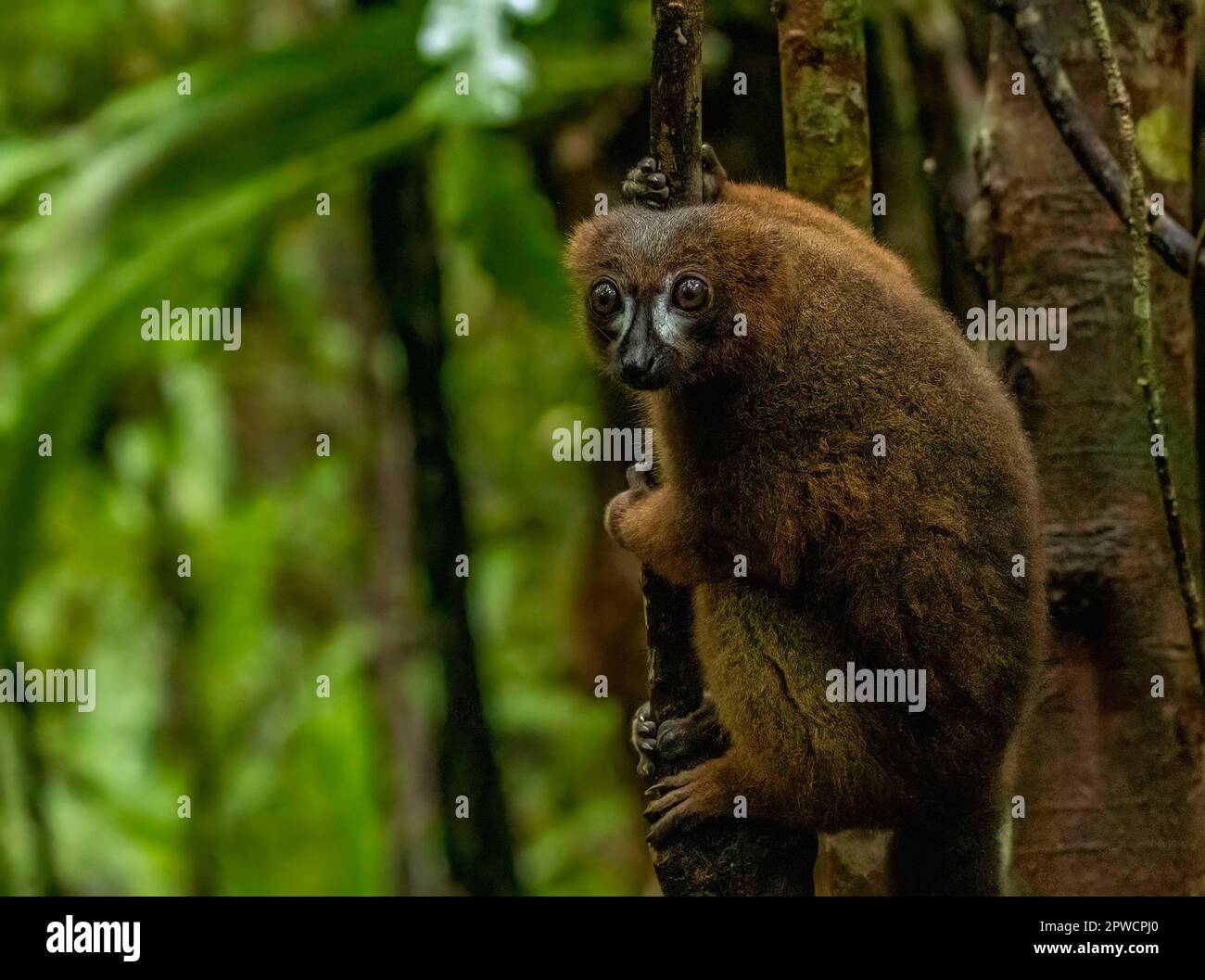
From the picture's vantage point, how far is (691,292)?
142 inches

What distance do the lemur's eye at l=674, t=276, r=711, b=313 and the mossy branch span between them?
104 cm

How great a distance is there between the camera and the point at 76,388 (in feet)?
16.5

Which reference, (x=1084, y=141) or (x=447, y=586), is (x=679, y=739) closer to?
(x=447, y=586)

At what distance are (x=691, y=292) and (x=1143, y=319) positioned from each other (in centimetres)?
108

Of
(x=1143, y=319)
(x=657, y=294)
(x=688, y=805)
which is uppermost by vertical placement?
(x=657, y=294)

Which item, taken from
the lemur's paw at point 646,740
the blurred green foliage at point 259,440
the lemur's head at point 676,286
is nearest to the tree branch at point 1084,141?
the lemur's head at point 676,286

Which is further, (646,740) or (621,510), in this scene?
(621,510)

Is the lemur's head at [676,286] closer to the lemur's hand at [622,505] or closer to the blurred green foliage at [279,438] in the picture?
the lemur's hand at [622,505]

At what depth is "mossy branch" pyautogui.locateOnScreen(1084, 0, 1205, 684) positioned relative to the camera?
3.34 m

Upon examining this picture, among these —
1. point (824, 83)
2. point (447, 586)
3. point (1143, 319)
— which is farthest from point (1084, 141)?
point (447, 586)

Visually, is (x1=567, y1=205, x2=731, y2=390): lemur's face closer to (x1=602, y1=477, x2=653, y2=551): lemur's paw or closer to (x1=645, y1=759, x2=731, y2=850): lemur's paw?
(x1=602, y1=477, x2=653, y2=551): lemur's paw

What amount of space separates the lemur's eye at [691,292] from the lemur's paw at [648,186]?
21 centimetres

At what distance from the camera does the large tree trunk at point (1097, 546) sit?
3926 mm

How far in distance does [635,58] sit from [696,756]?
3.21 metres
